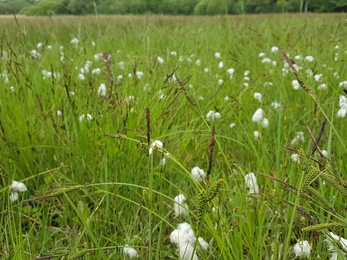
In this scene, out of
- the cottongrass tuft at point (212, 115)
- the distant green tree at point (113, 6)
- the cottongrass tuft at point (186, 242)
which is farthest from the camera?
the distant green tree at point (113, 6)

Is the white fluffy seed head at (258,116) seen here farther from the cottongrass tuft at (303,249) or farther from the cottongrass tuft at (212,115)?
the cottongrass tuft at (303,249)

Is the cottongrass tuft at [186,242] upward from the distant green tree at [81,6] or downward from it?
upward

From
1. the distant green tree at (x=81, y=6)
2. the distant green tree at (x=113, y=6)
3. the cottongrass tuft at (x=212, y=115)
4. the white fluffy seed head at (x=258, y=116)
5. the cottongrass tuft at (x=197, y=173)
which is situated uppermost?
the distant green tree at (x=113, y=6)

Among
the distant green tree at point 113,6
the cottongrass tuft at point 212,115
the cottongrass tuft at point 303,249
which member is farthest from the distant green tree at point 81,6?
the cottongrass tuft at point 303,249

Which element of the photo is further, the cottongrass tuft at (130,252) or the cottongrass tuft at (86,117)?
the cottongrass tuft at (86,117)

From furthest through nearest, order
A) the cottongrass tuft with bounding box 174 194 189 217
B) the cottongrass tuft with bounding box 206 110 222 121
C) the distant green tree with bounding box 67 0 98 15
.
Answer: the distant green tree with bounding box 67 0 98 15 < the cottongrass tuft with bounding box 206 110 222 121 < the cottongrass tuft with bounding box 174 194 189 217

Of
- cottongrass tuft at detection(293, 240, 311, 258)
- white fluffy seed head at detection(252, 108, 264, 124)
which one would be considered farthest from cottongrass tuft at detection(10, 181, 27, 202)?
white fluffy seed head at detection(252, 108, 264, 124)

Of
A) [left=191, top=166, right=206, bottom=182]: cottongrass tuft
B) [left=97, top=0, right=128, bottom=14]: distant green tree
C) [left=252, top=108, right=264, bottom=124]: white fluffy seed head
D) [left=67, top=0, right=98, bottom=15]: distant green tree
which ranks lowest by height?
[left=67, top=0, right=98, bottom=15]: distant green tree

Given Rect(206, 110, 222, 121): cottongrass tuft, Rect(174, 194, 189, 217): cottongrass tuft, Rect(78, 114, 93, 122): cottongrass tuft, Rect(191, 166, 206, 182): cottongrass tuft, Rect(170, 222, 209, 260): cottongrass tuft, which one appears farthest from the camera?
Rect(206, 110, 222, 121): cottongrass tuft

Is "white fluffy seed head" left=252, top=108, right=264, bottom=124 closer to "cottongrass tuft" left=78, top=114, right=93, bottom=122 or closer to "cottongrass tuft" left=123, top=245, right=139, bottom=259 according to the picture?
"cottongrass tuft" left=78, top=114, right=93, bottom=122

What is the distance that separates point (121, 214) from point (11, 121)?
86 centimetres

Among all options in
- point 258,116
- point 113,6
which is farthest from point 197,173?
point 113,6

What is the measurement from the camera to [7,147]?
192 cm

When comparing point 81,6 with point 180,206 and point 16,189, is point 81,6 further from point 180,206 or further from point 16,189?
point 180,206
